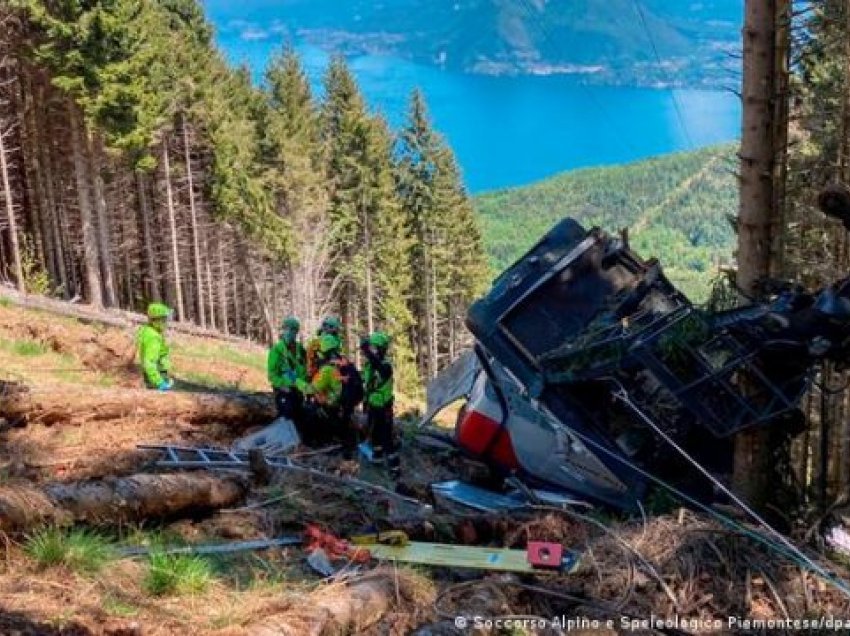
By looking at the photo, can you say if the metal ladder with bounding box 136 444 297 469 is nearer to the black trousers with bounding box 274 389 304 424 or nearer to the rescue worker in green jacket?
the black trousers with bounding box 274 389 304 424

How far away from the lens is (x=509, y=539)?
736cm

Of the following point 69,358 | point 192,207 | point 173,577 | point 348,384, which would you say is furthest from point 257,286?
point 173,577

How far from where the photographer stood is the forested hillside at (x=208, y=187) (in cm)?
3262

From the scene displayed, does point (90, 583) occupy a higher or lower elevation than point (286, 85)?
lower

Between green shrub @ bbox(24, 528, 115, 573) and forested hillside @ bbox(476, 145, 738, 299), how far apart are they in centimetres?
12789

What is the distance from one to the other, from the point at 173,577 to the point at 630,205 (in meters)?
139

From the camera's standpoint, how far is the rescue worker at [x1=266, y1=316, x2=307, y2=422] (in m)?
11.0

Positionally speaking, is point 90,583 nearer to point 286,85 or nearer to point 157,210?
point 157,210

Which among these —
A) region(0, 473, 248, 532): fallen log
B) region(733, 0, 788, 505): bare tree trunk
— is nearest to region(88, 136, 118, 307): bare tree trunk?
region(0, 473, 248, 532): fallen log

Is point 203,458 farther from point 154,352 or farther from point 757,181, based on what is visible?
point 757,181

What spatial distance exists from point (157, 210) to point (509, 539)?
44241mm

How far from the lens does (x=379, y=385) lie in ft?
35.4

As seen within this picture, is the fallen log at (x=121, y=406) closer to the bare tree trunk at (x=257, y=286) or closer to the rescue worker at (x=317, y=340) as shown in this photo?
the rescue worker at (x=317, y=340)

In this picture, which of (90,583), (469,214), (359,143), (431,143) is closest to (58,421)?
(90,583)
